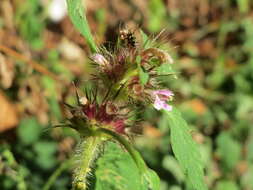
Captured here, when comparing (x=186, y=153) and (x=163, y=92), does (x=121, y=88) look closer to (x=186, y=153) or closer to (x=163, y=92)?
(x=163, y=92)

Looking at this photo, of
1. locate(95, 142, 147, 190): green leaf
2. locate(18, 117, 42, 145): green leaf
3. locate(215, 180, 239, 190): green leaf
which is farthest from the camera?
locate(215, 180, 239, 190): green leaf

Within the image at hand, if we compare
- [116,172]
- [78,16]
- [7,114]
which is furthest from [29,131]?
[78,16]

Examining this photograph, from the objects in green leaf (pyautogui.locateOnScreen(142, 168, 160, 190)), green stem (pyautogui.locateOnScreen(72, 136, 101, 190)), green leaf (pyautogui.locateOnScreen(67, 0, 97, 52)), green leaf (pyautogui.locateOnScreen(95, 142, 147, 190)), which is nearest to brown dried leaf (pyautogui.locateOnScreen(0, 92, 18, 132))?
green leaf (pyautogui.locateOnScreen(95, 142, 147, 190))

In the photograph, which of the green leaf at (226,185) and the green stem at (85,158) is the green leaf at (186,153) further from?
the green leaf at (226,185)

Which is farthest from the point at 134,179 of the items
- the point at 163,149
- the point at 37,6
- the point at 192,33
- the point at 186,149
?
the point at 192,33

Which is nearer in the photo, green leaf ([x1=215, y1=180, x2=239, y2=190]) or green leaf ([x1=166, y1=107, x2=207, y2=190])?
green leaf ([x1=166, y1=107, x2=207, y2=190])

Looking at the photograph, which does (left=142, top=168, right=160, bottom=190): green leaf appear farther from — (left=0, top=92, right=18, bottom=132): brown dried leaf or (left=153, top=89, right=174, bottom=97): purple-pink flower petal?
(left=0, top=92, right=18, bottom=132): brown dried leaf
